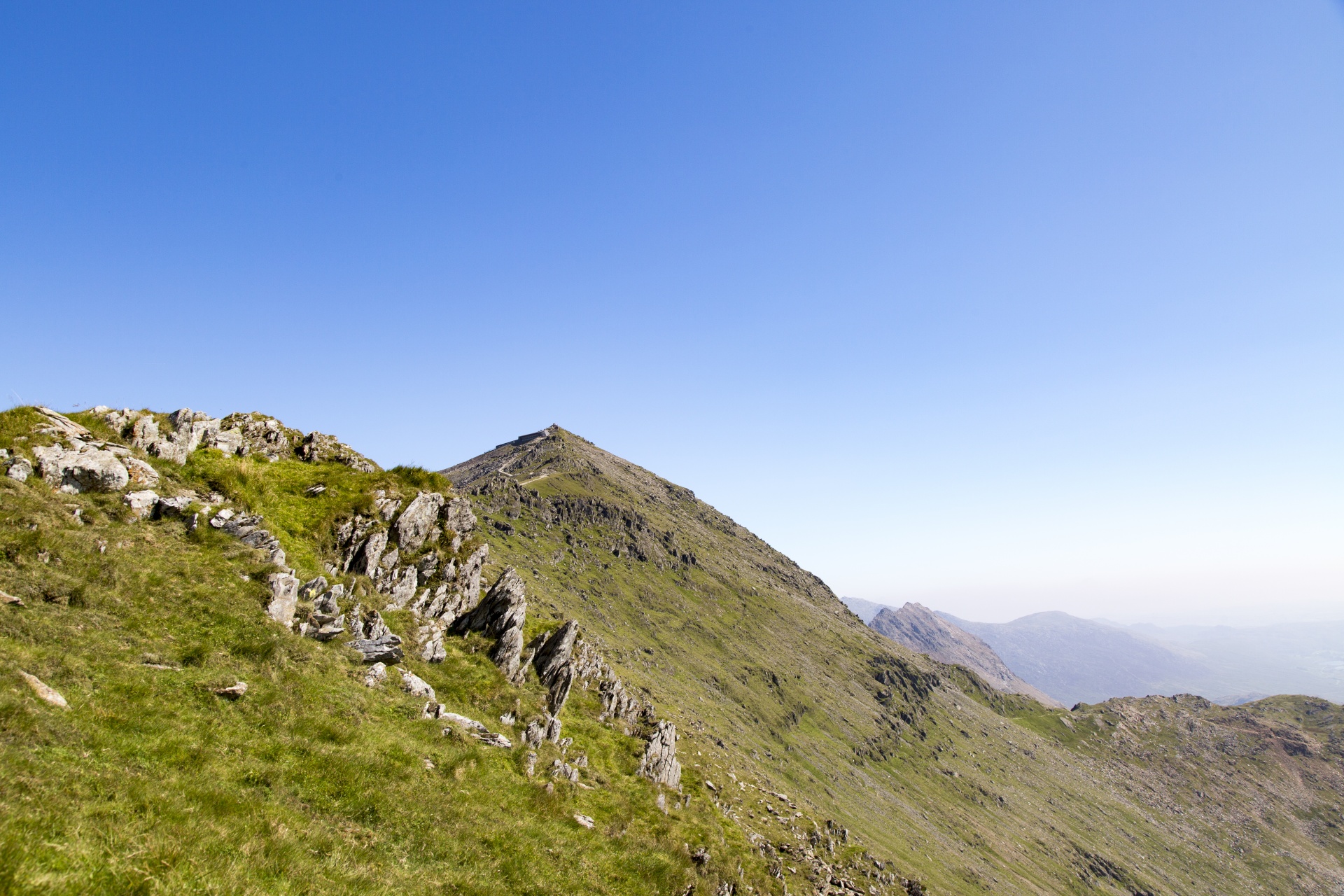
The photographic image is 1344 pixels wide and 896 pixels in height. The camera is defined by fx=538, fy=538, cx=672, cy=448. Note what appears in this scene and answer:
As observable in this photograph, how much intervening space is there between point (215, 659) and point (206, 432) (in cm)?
1632

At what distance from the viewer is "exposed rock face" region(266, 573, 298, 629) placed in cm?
2000

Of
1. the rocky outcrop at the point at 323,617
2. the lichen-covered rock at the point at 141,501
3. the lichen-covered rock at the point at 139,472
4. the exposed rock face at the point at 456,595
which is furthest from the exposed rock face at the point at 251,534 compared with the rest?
the exposed rock face at the point at 456,595

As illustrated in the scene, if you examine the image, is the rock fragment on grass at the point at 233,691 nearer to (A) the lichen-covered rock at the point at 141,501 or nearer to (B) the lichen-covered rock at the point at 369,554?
(A) the lichen-covered rock at the point at 141,501

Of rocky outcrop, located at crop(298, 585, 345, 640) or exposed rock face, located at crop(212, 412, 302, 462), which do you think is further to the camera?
exposed rock face, located at crop(212, 412, 302, 462)

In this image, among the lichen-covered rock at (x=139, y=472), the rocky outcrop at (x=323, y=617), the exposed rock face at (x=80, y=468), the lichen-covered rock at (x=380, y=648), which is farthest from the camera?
the lichen-covered rock at (x=380, y=648)

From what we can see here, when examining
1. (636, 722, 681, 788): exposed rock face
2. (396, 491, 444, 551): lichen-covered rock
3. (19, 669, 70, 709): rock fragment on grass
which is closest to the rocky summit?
(19, 669, 70, 709): rock fragment on grass

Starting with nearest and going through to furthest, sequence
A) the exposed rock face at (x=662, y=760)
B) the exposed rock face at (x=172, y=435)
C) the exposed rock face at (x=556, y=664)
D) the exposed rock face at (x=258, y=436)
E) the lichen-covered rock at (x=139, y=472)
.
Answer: the lichen-covered rock at (x=139, y=472), the exposed rock face at (x=172, y=435), the exposed rock face at (x=258, y=436), the exposed rock face at (x=556, y=664), the exposed rock face at (x=662, y=760)

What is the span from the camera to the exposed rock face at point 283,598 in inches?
787

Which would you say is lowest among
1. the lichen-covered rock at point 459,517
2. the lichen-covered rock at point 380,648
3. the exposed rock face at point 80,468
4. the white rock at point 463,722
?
the white rock at point 463,722

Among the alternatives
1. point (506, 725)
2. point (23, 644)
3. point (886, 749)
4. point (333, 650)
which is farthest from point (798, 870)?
point (886, 749)

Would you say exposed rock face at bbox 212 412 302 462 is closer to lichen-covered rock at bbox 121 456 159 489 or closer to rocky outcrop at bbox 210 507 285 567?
lichen-covered rock at bbox 121 456 159 489

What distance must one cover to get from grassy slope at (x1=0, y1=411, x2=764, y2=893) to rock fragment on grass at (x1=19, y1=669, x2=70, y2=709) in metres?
0.19

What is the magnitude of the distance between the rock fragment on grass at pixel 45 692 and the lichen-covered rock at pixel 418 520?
56.0ft

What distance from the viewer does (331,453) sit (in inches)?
1341
